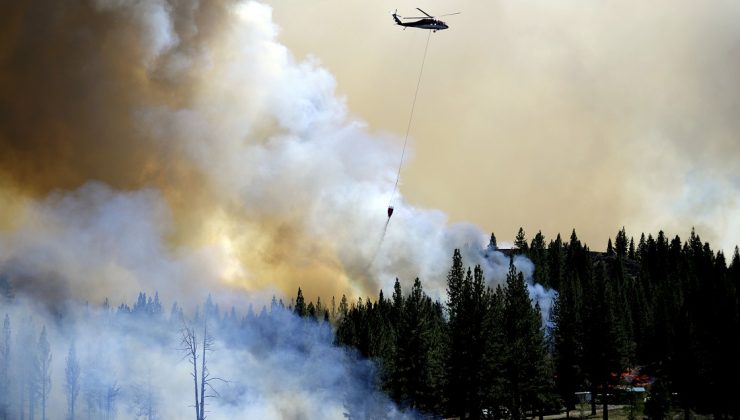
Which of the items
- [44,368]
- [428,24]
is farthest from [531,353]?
[44,368]

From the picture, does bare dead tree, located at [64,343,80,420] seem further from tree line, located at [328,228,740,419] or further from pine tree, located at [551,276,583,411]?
pine tree, located at [551,276,583,411]

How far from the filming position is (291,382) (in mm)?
122562

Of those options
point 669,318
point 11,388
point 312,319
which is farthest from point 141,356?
point 669,318

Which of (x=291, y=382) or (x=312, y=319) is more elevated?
(x=312, y=319)

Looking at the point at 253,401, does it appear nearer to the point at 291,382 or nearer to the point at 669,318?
the point at 291,382

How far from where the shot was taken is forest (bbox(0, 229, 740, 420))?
9762 centimetres

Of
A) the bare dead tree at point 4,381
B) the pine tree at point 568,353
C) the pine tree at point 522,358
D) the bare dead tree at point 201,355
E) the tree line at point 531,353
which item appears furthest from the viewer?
the bare dead tree at point 4,381

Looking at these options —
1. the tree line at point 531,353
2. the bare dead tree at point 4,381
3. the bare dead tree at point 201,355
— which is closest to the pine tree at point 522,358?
the tree line at point 531,353

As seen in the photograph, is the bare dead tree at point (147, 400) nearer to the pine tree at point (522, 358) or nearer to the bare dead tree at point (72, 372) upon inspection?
the bare dead tree at point (72, 372)

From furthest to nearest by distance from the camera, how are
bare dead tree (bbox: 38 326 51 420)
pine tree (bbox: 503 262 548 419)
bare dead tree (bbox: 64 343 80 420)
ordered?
1. bare dead tree (bbox: 38 326 51 420)
2. bare dead tree (bbox: 64 343 80 420)
3. pine tree (bbox: 503 262 548 419)

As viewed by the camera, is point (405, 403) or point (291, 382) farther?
point (291, 382)

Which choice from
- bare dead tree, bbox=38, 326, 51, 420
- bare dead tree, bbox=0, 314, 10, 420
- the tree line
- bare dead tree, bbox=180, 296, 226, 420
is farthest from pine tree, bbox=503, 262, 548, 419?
bare dead tree, bbox=0, 314, 10, 420

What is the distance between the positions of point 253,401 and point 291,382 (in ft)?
24.4

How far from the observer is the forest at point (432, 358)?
97.6 metres
